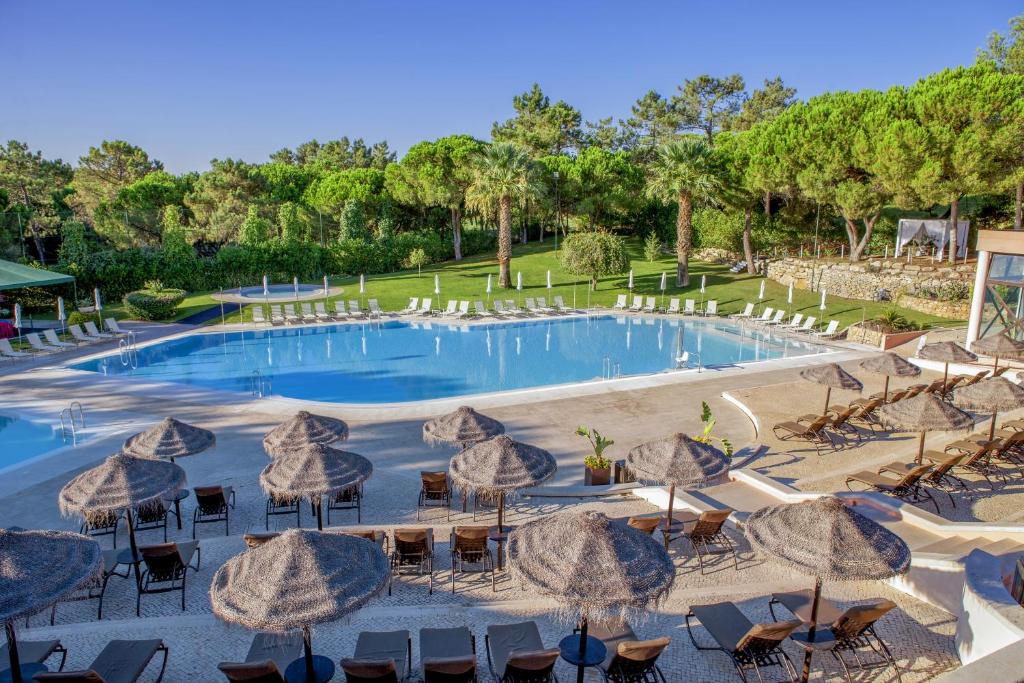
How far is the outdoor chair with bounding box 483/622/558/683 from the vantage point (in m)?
6.21

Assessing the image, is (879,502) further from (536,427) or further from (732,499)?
(536,427)

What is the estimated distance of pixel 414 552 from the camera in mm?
8852

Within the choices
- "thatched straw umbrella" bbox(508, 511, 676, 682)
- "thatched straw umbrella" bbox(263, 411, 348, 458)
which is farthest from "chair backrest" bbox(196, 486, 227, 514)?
"thatched straw umbrella" bbox(508, 511, 676, 682)

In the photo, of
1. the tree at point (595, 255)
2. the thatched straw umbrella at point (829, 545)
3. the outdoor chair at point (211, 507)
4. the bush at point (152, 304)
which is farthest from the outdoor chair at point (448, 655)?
the tree at point (595, 255)

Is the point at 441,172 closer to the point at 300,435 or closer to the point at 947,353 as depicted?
the point at 947,353

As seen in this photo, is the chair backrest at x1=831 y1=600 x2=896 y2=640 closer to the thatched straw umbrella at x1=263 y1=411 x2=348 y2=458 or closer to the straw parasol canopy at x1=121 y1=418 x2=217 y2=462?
the thatched straw umbrella at x1=263 y1=411 x2=348 y2=458

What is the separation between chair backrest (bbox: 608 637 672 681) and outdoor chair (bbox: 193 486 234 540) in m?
6.64

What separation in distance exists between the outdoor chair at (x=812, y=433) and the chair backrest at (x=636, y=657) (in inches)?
342

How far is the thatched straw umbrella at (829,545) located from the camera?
20.9ft

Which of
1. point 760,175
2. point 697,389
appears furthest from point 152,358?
point 760,175

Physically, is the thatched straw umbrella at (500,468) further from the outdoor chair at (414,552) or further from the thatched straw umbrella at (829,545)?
the thatched straw umbrella at (829,545)

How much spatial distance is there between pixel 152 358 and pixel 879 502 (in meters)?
23.6

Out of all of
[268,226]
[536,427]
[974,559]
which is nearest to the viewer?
[974,559]

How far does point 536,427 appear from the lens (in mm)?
15461
